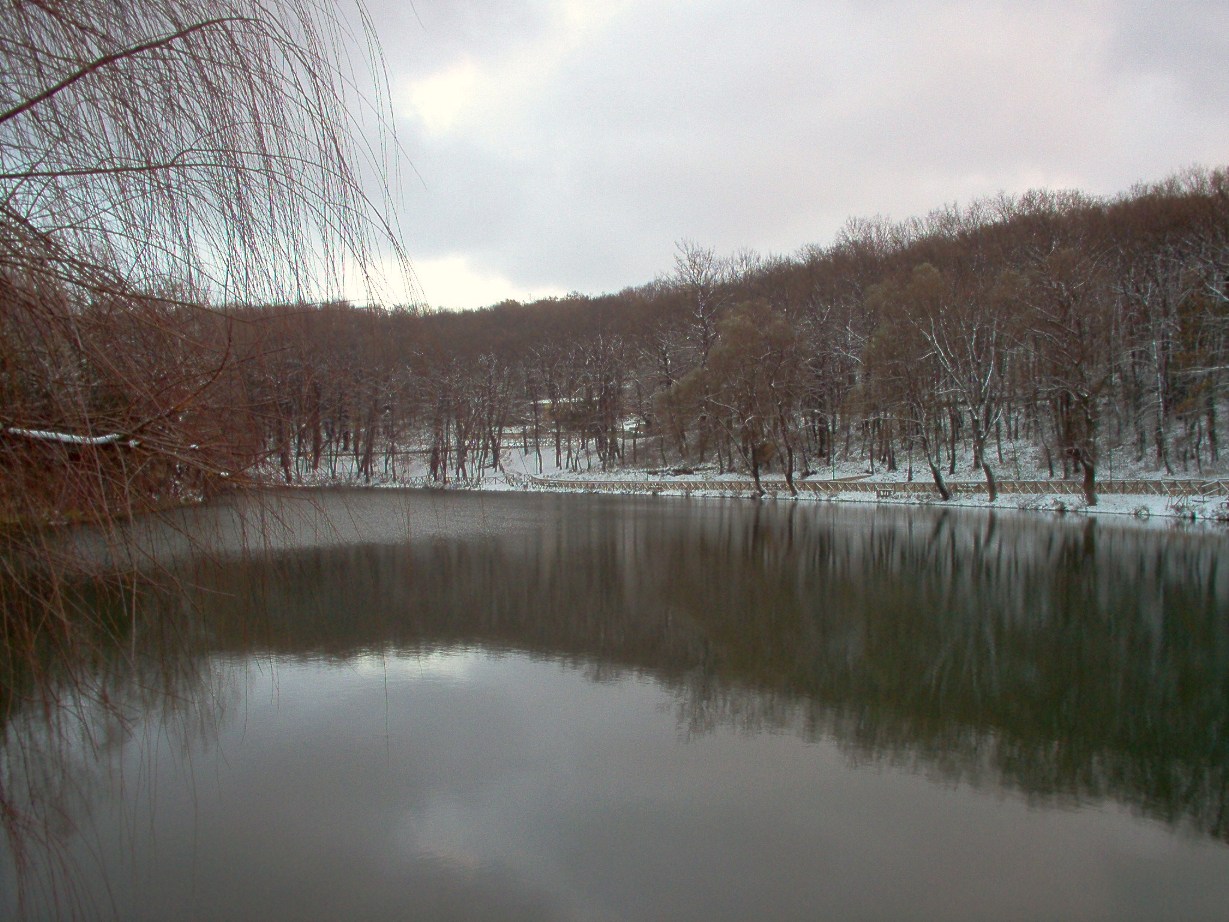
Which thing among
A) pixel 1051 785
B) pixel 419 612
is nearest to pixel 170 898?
pixel 1051 785

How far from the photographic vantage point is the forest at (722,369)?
7.52ft

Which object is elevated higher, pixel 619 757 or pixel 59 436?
pixel 59 436

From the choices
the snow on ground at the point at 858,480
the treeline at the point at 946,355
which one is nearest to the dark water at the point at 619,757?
the snow on ground at the point at 858,480

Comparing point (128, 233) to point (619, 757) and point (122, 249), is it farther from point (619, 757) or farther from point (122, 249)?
point (619, 757)

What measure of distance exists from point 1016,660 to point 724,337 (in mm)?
30821

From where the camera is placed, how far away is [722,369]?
117 feet

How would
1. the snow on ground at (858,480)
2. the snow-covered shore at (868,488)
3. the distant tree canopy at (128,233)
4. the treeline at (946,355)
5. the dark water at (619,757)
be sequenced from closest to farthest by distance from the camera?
the distant tree canopy at (128,233)
the dark water at (619,757)
the snow on ground at (858,480)
the snow-covered shore at (868,488)
the treeline at (946,355)

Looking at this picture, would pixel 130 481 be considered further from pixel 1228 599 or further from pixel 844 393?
pixel 844 393

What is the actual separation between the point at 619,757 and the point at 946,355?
27752 millimetres

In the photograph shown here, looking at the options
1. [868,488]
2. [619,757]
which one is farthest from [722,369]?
[619,757]

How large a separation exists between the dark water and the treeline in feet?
20.8

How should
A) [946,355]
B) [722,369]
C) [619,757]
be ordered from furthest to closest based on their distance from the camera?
[722,369], [946,355], [619,757]

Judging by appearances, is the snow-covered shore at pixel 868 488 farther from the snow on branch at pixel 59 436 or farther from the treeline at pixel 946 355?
the snow on branch at pixel 59 436

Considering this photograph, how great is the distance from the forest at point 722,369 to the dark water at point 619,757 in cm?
48
